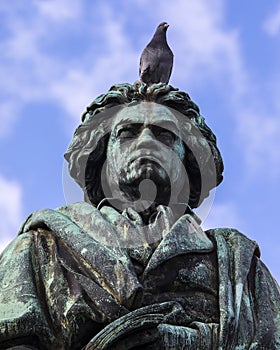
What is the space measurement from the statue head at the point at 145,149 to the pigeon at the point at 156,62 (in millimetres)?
4785

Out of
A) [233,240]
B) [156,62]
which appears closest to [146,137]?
[233,240]

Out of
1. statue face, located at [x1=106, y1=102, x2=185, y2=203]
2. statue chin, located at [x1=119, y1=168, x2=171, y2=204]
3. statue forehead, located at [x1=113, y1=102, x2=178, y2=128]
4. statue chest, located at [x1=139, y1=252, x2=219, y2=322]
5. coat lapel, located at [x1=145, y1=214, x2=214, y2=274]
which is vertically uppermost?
statue forehead, located at [x1=113, y1=102, x2=178, y2=128]

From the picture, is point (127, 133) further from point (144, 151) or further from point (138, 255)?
point (138, 255)

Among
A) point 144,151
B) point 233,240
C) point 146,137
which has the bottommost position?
point 233,240

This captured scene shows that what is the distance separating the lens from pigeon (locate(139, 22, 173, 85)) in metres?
14.7

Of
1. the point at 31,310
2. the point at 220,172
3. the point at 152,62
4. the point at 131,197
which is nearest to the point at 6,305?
the point at 31,310

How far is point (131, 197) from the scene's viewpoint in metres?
8.43

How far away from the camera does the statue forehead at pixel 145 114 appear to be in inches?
340

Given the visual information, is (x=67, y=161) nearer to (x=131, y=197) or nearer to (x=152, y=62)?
(x=131, y=197)

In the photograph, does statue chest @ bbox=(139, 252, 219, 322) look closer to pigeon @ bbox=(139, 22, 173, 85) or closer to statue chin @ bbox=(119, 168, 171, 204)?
statue chin @ bbox=(119, 168, 171, 204)

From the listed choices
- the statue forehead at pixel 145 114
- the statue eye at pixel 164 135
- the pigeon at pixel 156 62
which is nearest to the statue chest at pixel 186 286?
the statue eye at pixel 164 135

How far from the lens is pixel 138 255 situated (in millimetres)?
7758

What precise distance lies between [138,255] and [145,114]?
125 centimetres

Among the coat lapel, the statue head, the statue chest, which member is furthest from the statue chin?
the statue chest
